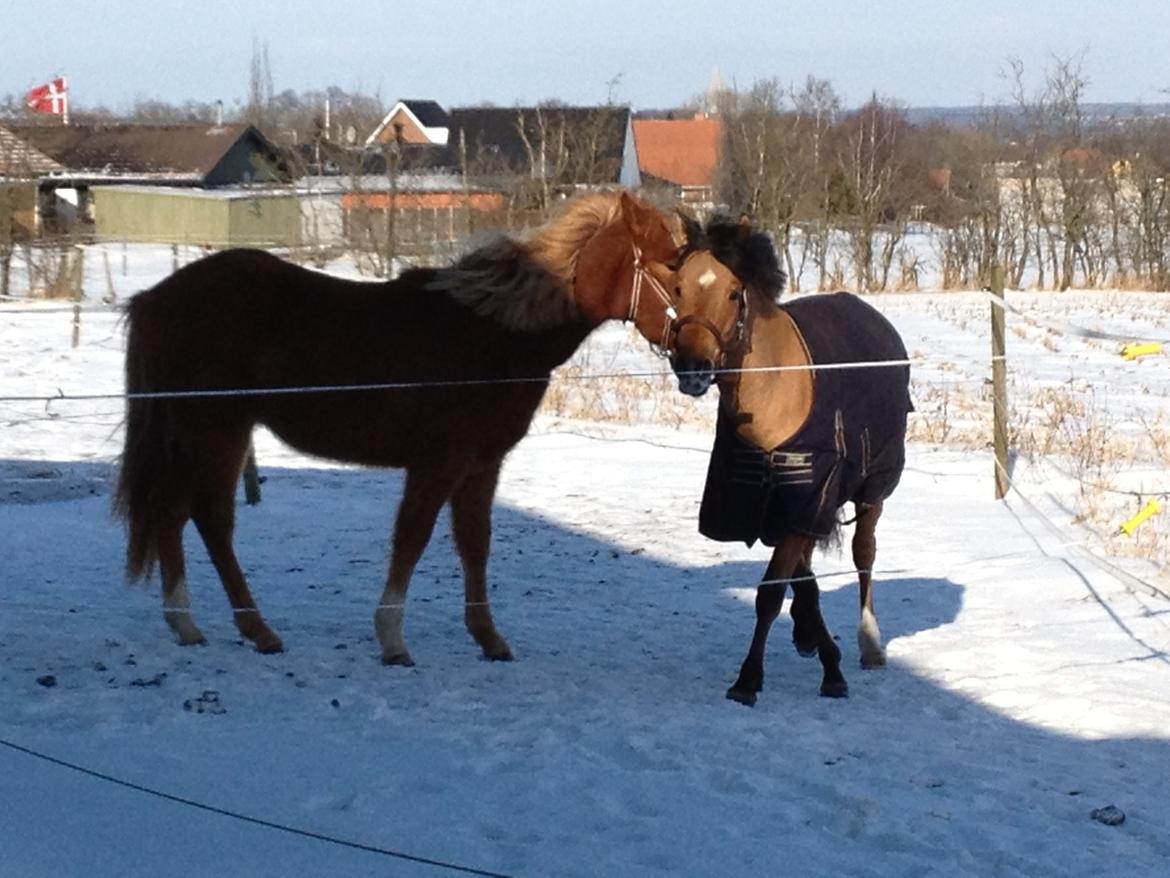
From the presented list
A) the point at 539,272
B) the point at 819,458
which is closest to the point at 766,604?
the point at 819,458

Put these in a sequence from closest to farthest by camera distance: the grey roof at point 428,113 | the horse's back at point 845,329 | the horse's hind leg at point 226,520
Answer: the horse's back at point 845,329 < the horse's hind leg at point 226,520 < the grey roof at point 428,113

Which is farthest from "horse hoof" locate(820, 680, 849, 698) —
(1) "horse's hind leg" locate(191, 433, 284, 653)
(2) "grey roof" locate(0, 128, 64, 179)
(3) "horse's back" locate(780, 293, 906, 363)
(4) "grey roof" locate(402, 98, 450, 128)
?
(4) "grey roof" locate(402, 98, 450, 128)

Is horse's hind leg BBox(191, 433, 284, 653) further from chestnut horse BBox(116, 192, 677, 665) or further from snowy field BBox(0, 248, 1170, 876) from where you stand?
snowy field BBox(0, 248, 1170, 876)

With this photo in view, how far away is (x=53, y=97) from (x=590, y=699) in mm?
76092

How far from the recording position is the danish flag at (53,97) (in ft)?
240

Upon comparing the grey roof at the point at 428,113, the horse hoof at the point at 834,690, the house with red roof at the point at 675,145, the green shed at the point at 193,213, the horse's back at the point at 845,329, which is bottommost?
the horse hoof at the point at 834,690

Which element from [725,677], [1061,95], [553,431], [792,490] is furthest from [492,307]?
[1061,95]

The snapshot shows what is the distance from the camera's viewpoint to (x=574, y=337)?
6.10m

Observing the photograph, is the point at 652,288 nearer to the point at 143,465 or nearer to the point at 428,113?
the point at 143,465

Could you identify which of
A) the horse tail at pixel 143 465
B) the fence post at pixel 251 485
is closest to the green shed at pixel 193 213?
the fence post at pixel 251 485

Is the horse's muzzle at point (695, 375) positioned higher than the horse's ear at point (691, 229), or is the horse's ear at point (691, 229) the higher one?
the horse's ear at point (691, 229)

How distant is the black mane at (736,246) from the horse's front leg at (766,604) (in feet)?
3.52

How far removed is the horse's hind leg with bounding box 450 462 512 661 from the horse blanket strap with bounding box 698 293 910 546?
1.02 m

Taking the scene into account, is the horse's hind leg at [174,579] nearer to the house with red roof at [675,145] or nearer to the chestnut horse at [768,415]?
the chestnut horse at [768,415]
